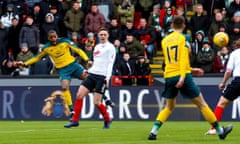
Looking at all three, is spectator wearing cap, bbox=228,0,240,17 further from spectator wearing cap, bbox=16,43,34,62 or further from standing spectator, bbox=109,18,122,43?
spectator wearing cap, bbox=16,43,34,62

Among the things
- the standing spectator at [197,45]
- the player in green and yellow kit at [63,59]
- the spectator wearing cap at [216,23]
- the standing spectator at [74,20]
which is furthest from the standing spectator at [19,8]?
the player in green and yellow kit at [63,59]

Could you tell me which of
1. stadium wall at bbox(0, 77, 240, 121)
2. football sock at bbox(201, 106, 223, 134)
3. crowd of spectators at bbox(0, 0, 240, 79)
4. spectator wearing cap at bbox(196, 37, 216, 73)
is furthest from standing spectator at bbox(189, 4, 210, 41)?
football sock at bbox(201, 106, 223, 134)

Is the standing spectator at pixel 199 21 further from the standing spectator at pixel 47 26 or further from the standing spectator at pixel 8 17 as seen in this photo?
the standing spectator at pixel 8 17

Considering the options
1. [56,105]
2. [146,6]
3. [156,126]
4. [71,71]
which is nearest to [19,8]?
[146,6]

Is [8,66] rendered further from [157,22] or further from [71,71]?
[71,71]

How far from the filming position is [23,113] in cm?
2688

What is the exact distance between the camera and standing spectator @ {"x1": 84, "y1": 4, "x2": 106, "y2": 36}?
2962cm

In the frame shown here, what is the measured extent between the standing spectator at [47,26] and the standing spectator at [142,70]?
153 inches

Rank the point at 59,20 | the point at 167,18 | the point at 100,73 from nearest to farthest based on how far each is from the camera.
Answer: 1. the point at 100,73
2. the point at 167,18
3. the point at 59,20

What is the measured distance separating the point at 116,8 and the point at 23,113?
6.04 meters

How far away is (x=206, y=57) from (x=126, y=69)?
2.66 m

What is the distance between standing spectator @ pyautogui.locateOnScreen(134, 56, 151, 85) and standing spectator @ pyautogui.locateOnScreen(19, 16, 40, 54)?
158 inches

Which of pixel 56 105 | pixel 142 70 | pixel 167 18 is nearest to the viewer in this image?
pixel 56 105

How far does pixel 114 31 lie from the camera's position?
2950cm
